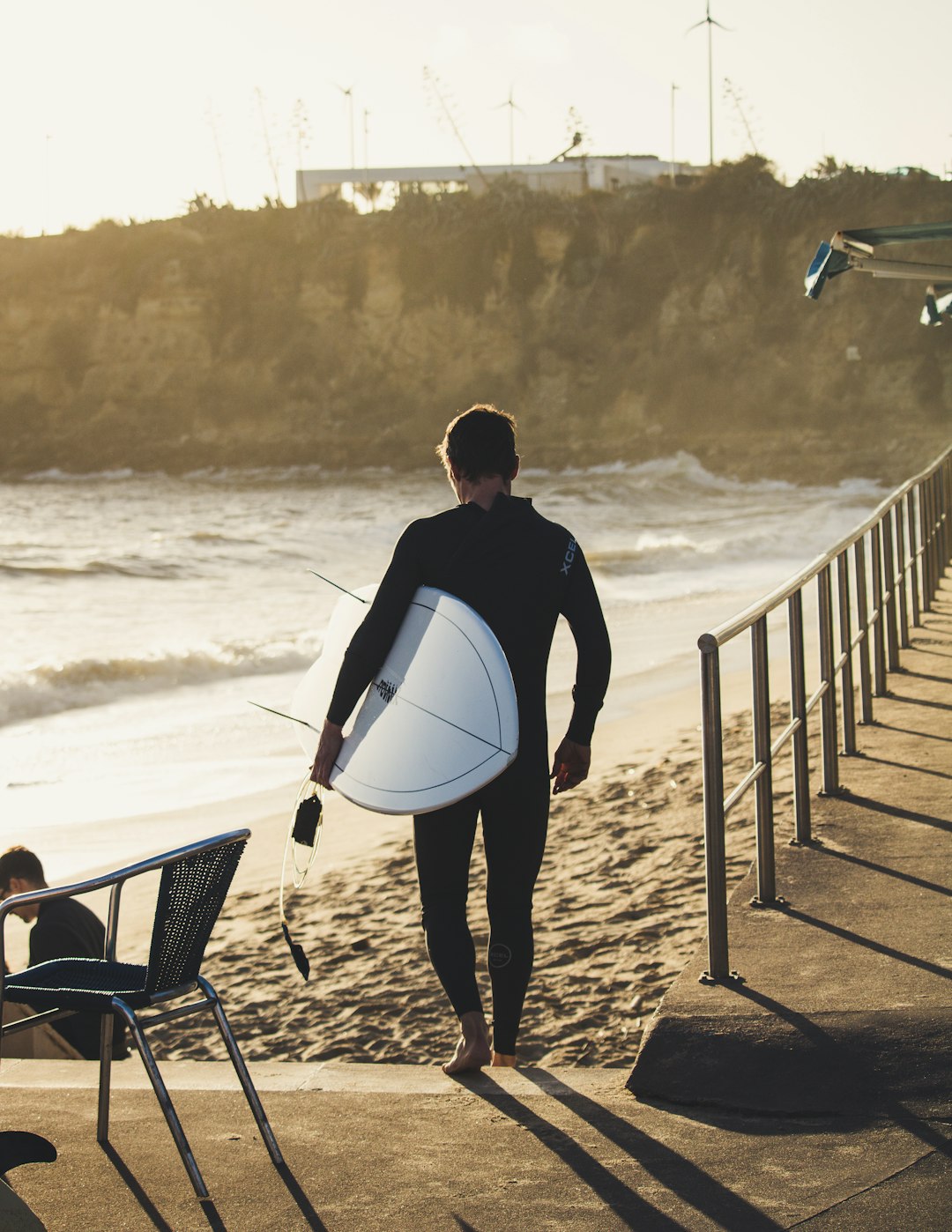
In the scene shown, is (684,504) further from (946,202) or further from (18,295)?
(18,295)

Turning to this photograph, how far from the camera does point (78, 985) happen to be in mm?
2793

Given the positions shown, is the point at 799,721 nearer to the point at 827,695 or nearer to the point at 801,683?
the point at 801,683

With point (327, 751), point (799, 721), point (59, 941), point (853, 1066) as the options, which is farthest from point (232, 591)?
point (853, 1066)

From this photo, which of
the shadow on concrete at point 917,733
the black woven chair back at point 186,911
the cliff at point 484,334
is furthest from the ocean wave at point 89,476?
the black woven chair back at point 186,911

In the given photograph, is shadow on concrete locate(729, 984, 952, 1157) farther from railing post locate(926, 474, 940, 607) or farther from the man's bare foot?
railing post locate(926, 474, 940, 607)

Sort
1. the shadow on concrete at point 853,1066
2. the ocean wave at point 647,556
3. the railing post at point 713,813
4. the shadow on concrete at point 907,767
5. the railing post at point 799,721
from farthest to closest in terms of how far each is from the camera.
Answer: the ocean wave at point 647,556 < the shadow on concrete at point 907,767 < the railing post at point 799,721 < the railing post at point 713,813 < the shadow on concrete at point 853,1066

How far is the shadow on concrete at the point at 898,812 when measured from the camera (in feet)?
15.3

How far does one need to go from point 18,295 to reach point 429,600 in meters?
61.9

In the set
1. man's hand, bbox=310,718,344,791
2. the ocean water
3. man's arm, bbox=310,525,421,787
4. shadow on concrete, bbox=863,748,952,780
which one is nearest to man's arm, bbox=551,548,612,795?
man's arm, bbox=310,525,421,787

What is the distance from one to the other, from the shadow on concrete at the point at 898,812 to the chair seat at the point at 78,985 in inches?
113

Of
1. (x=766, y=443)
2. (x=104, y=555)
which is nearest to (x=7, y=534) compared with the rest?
(x=104, y=555)

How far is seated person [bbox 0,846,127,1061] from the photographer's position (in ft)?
14.2

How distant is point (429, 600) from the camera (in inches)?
129

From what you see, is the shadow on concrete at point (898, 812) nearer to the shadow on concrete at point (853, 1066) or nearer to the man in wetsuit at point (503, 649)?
the shadow on concrete at point (853, 1066)
